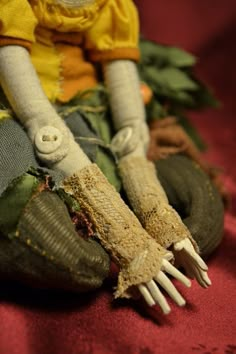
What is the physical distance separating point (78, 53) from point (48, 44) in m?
0.05

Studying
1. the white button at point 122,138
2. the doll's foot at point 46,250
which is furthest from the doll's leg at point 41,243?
the white button at point 122,138

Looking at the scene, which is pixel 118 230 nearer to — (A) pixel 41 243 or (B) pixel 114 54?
(A) pixel 41 243

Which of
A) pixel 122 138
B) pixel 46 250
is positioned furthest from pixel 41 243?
pixel 122 138

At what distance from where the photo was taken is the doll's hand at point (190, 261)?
657 millimetres

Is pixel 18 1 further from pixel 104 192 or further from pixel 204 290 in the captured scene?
pixel 204 290

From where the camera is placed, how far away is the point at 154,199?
27.8 inches

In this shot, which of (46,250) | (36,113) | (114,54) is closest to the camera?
(46,250)

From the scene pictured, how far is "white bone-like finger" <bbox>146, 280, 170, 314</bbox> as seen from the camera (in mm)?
614

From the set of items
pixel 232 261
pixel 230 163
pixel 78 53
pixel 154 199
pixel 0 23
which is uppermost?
pixel 0 23

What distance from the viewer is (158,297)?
615mm

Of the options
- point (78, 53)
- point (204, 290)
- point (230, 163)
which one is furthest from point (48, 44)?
point (230, 163)

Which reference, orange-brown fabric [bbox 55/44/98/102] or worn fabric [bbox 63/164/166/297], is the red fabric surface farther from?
orange-brown fabric [bbox 55/44/98/102]

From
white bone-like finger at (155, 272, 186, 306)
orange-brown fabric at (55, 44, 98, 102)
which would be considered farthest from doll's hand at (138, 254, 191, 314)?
orange-brown fabric at (55, 44, 98, 102)

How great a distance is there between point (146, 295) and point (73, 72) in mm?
347
